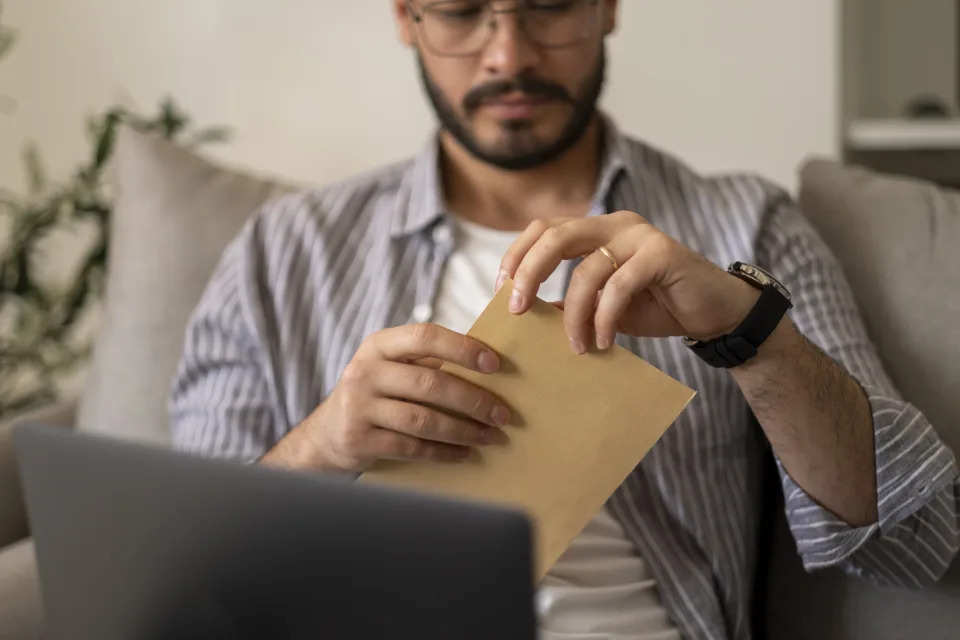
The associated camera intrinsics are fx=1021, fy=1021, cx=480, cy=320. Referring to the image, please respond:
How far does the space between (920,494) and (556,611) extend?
0.35 m

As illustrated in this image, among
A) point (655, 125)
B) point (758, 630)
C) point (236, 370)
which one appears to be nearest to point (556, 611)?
point (758, 630)

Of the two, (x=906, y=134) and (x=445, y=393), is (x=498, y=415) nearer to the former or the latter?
(x=445, y=393)

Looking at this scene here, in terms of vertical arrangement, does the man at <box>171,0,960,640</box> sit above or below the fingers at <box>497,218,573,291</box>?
below

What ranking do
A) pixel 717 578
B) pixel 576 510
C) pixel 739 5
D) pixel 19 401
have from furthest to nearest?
pixel 19 401 < pixel 739 5 < pixel 717 578 < pixel 576 510

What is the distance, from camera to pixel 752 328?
2.78 ft

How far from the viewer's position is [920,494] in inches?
36.8

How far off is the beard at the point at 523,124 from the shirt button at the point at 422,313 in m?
0.20

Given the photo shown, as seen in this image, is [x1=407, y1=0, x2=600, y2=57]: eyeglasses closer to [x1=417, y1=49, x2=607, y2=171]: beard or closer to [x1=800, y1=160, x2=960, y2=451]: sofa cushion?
[x1=417, y1=49, x2=607, y2=171]: beard

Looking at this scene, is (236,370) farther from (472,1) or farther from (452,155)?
(472,1)

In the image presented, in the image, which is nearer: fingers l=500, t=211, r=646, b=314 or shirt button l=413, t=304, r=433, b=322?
fingers l=500, t=211, r=646, b=314

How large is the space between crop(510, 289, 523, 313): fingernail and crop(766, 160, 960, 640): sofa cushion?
1.71 feet

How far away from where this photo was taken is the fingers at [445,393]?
759 millimetres

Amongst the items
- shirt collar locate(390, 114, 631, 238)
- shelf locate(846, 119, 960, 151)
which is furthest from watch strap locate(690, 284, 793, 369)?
shelf locate(846, 119, 960, 151)

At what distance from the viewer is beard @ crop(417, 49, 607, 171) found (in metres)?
1.17
